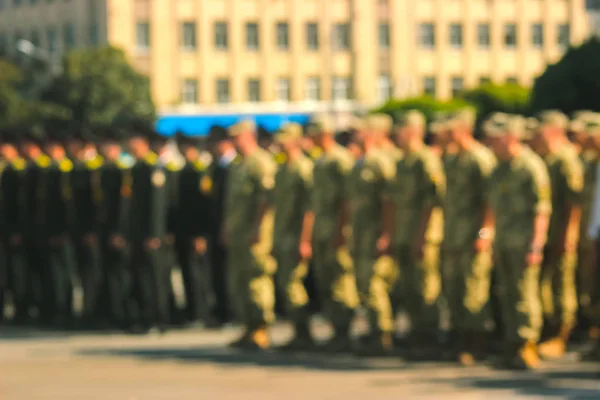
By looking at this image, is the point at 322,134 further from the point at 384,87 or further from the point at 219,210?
the point at 384,87

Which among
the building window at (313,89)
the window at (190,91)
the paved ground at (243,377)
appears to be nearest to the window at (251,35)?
the building window at (313,89)

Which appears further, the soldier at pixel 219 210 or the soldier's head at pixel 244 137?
the soldier at pixel 219 210

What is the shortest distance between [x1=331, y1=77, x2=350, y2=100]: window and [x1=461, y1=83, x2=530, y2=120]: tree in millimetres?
23258

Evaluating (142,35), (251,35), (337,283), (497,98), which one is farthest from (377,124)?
(251,35)

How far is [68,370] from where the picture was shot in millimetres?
16438

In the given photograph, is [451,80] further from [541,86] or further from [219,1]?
[541,86]

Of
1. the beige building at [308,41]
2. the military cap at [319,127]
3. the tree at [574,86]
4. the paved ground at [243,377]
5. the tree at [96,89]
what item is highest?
the beige building at [308,41]

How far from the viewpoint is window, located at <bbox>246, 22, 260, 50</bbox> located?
90312 millimetres

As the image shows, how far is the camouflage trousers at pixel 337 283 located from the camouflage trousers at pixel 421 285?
1.96 ft

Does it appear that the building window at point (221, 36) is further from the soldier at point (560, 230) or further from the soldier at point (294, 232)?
the soldier at point (560, 230)

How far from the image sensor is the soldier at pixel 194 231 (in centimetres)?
2036

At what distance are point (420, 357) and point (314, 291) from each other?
2792mm

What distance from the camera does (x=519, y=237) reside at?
15.6m

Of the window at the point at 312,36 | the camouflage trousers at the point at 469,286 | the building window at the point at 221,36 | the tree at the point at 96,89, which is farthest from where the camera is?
the window at the point at 312,36
